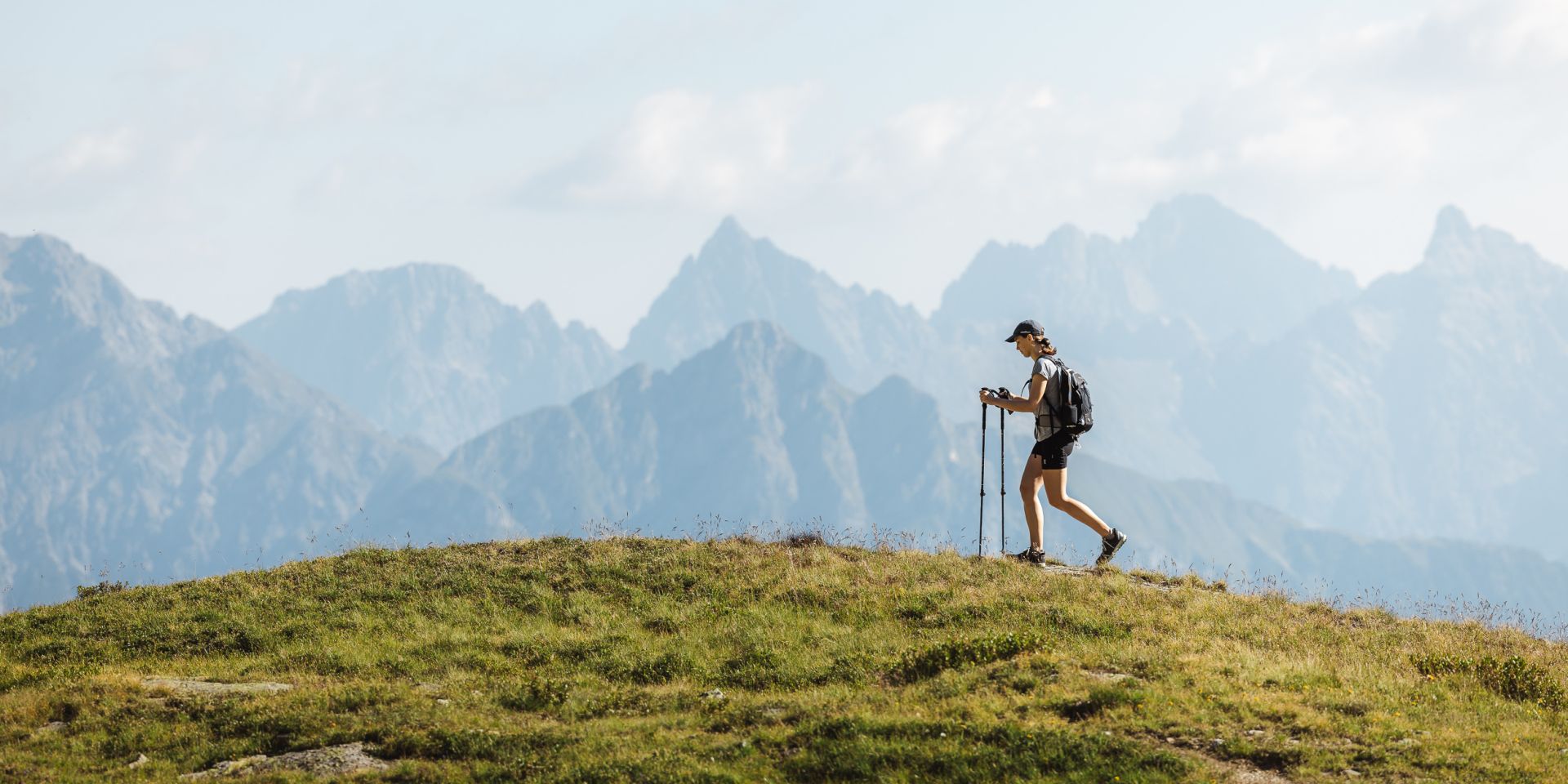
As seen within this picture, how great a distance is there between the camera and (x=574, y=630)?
17.3 meters

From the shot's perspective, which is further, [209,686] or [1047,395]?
[1047,395]

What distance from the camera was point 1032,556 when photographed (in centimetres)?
2011

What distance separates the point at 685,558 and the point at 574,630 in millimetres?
3018

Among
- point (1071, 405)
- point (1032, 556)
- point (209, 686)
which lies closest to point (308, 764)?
point (209, 686)

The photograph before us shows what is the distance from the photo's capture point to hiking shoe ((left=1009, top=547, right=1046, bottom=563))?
65.7 feet

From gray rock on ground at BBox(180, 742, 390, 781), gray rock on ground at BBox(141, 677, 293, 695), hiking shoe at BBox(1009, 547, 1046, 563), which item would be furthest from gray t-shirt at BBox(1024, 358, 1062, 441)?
gray rock on ground at BBox(141, 677, 293, 695)

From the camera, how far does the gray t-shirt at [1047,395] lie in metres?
18.4

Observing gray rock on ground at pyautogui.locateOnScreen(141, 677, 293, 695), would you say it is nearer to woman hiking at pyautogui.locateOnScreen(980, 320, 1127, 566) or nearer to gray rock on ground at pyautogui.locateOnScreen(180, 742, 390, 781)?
gray rock on ground at pyautogui.locateOnScreen(180, 742, 390, 781)

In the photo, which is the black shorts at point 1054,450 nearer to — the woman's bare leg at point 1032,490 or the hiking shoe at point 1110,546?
the woman's bare leg at point 1032,490

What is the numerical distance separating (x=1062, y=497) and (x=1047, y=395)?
1588mm

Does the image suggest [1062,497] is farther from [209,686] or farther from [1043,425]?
[209,686]

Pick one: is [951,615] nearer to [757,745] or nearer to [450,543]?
[757,745]

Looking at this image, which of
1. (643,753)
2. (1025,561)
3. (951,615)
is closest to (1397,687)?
(951,615)

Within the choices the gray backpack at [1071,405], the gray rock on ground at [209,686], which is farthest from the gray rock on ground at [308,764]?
the gray backpack at [1071,405]
